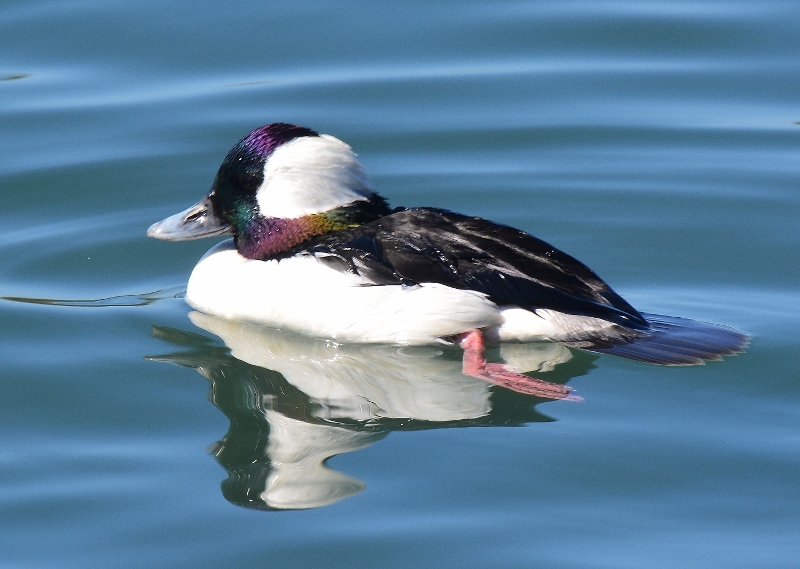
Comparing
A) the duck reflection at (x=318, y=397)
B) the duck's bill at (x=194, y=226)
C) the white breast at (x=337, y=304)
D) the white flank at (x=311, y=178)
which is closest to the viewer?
the duck reflection at (x=318, y=397)

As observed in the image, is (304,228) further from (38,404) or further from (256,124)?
(256,124)

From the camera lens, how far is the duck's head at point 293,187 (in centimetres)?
720

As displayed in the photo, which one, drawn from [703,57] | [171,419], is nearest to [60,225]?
[171,419]

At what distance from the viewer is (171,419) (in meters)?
6.25

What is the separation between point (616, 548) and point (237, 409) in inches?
82.9

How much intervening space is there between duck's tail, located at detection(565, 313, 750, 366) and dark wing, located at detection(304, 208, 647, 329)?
4.8 inches

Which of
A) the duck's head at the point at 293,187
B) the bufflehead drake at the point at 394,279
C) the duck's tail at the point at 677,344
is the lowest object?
the duck's tail at the point at 677,344

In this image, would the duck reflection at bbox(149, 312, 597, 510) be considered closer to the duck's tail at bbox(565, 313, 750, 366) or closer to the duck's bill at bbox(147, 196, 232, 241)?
the duck's tail at bbox(565, 313, 750, 366)

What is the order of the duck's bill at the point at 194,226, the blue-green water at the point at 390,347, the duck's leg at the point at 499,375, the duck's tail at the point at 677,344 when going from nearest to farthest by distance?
1. the blue-green water at the point at 390,347
2. the duck's leg at the point at 499,375
3. the duck's tail at the point at 677,344
4. the duck's bill at the point at 194,226

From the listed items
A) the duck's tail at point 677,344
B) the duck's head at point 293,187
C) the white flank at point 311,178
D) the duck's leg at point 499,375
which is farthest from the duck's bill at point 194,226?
the duck's tail at point 677,344

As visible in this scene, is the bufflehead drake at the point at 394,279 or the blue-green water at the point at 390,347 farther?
the bufflehead drake at the point at 394,279

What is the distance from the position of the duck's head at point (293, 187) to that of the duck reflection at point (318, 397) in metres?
0.57

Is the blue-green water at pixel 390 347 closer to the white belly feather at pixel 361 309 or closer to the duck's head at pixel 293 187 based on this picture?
the white belly feather at pixel 361 309

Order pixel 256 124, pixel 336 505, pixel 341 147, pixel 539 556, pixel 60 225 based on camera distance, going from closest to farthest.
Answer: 1. pixel 539 556
2. pixel 336 505
3. pixel 341 147
4. pixel 60 225
5. pixel 256 124
